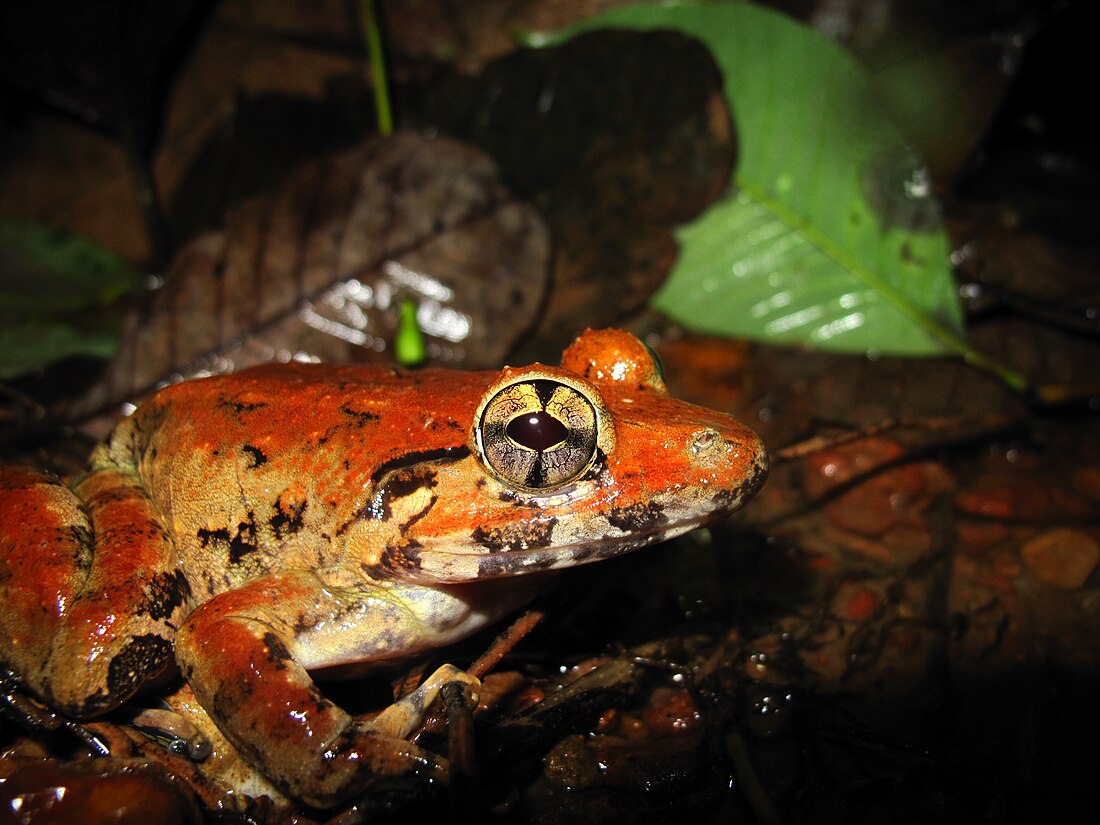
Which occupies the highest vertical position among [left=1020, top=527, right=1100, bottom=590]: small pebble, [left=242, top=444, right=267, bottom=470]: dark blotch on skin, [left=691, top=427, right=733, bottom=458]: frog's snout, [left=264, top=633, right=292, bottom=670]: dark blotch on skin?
[left=691, top=427, right=733, bottom=458]: frog's snout

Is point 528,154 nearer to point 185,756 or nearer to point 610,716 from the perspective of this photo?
point 610,716

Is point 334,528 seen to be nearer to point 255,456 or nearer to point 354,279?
point 255,456

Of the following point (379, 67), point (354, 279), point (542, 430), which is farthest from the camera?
point (379, 67)

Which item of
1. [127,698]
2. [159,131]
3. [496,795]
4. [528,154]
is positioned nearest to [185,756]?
[127,698]

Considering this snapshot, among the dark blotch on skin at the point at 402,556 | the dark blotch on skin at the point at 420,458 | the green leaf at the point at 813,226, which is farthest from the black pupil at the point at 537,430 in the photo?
the green leaf at the point at 813,226

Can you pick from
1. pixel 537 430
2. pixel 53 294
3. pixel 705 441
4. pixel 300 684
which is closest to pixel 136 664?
pixel 300 684

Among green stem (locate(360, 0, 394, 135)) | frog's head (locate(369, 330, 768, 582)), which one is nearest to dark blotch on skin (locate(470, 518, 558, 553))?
frog's head (locate(369, 330, 768, 582))

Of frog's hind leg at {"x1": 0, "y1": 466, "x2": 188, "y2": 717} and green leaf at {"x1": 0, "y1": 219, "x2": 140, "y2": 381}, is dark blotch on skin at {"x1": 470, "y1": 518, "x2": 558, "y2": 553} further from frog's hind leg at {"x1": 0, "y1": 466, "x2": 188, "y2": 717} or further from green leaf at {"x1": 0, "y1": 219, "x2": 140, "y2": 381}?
green leaf at {"x1": 0, "y1": 219, "x2": 140, "y2": 381}

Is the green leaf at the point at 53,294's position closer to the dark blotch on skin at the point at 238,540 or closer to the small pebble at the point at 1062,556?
the dark blotch on skin at the point at 238,540
